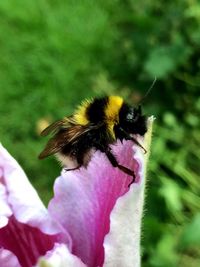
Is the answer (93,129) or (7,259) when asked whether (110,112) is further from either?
(7,259)

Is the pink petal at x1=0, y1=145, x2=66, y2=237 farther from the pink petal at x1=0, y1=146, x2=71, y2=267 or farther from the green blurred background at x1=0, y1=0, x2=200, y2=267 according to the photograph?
the green blurred background at x1=0, y1=0, x2=200, y2=267

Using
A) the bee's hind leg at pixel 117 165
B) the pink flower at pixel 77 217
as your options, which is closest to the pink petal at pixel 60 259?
the pink flower at pixel 77 217

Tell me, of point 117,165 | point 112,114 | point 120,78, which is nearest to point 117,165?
point 117,165

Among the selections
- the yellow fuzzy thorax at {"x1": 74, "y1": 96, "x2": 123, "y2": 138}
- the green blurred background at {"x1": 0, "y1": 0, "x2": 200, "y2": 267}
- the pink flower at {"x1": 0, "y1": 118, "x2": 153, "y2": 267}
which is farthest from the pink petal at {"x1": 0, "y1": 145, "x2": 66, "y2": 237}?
the green blurred background at {"x1": 0, "y1": 0, "x2": 200, "y2": 267}

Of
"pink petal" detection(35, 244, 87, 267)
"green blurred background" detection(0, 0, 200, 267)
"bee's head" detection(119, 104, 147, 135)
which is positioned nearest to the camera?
"pink petal" detection(35, 244, 87, 267)

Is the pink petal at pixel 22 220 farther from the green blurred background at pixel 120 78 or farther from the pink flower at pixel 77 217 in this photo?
the green blurred background at pixel 120 78

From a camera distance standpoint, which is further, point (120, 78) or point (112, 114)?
point (120, 78)

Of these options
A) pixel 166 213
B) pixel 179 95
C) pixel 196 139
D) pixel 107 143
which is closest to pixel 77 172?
pixel 107 143
